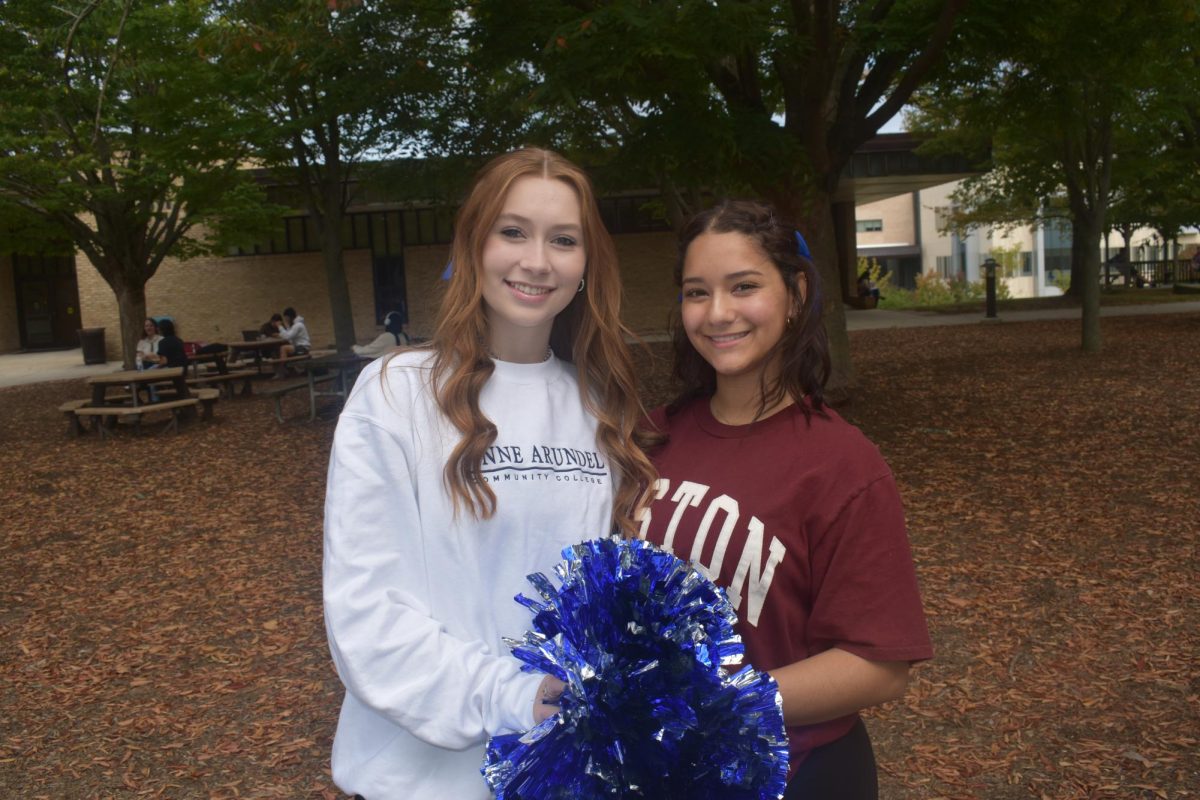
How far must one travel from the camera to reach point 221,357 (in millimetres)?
16750

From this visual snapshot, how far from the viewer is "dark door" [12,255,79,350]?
33.7 meters

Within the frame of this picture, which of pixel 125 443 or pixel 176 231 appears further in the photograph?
pixel 176 231

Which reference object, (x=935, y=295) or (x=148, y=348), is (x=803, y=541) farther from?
(x=935, y=295)

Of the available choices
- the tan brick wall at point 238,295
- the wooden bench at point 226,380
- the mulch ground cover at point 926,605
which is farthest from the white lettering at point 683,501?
the tan brick wall at point 238,295

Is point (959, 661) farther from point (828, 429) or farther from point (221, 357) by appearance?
point (221, 357)

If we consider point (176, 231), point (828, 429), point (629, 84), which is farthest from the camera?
point (176, 231)

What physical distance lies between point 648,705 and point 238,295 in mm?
28481

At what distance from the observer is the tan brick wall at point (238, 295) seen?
2783 cm

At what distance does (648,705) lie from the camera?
4.73ft

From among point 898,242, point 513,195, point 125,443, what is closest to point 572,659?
point 513,195

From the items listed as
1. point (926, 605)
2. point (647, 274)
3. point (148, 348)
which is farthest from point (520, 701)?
point (647, 274)

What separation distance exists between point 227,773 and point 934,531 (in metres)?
4.50

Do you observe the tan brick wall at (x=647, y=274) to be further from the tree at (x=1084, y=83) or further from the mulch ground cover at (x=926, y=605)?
the mulch ground cover at (x=926, y=605)

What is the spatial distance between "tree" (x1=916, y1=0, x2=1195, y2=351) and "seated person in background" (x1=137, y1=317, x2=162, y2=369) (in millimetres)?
12194
